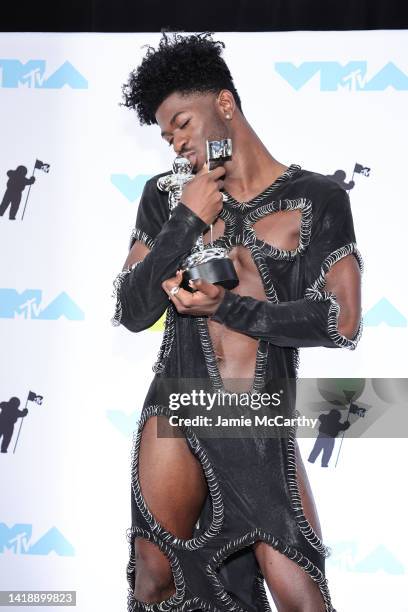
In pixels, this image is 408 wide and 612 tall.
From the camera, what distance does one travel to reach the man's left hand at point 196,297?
195 centimetres

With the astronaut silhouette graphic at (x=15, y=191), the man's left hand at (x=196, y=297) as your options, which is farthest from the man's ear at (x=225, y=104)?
→ the astronaut silhouette graphic at (x=15, y=191)

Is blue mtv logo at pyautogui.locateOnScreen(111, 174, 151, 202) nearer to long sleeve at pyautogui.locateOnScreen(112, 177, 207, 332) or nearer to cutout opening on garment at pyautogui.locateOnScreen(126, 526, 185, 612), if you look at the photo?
long sleeve at pyautogui.locateOnScreen(112, 177, 207, 332)

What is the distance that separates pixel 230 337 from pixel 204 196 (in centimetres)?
33

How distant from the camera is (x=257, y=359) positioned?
6.86ft

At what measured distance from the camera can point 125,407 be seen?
3.43m

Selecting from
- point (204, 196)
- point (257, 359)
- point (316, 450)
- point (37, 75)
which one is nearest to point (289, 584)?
point (257, 359)

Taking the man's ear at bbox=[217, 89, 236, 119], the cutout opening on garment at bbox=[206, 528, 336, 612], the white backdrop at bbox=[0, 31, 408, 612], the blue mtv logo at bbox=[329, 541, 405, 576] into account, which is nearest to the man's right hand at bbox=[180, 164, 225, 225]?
the man's ear at bbox=[217, 89, 236, 119]

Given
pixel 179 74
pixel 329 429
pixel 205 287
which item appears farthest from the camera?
pixel 329 429

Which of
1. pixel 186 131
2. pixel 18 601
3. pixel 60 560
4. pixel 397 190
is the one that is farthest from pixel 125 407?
pixel 186 131

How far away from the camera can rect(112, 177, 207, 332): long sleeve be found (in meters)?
2.00

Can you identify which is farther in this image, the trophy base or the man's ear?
the man's ear

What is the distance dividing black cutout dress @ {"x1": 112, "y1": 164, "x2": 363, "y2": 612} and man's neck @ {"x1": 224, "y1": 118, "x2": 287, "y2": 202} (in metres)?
0.04

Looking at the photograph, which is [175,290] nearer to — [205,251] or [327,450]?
[205,251]

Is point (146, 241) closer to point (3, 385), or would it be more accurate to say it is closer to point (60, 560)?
point (3, 385)
